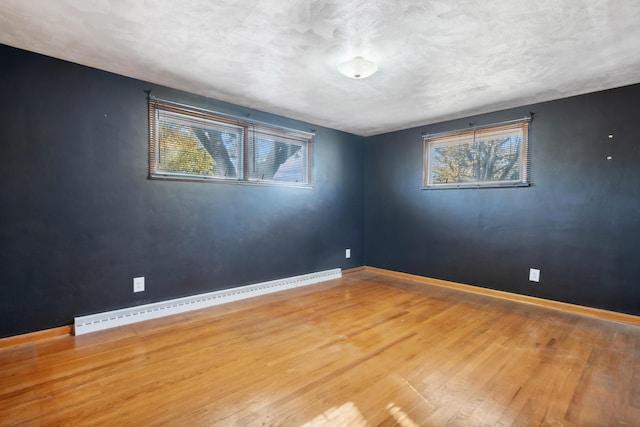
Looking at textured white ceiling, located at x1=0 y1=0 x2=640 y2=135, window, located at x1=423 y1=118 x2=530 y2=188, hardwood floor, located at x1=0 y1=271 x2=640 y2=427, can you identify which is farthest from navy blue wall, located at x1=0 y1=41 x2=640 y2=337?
hardwood floor, located at x1=0 y1=271 x2=640 y2=427

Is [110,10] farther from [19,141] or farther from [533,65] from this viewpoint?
[533,65]

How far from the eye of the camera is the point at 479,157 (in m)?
3.74

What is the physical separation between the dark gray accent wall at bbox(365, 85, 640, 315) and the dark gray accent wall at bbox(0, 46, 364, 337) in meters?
2.49

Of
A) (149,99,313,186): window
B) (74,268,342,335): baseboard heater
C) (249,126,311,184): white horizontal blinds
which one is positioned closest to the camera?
(74,268,342,335): baseboard heater

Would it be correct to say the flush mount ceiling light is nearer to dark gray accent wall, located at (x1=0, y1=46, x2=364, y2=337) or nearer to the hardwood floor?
dark gray accent wall, located at (x1=0, y1=46, x2=364, y2=337)

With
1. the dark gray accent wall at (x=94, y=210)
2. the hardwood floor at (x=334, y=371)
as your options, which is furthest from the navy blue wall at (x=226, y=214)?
the hardwood floor at (x=334, y=371)

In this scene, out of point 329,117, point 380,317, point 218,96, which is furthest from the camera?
point 329,117

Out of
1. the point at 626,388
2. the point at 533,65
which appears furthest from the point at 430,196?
the point at 626,388

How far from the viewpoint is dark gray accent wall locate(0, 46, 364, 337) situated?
2234 millimetres

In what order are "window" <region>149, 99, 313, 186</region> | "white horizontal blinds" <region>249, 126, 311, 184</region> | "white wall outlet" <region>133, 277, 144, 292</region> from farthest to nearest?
1. "white horizontal blinds" <region>249, 126, 311, 184</region>
2. "window" <region>149, 99, 313, 186</region>
3. "white wall outlet" <region>133, 277, 144, 292</region>

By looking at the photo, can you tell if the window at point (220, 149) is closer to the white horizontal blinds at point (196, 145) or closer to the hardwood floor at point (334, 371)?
the white horizontal blinds at point (196, 145)

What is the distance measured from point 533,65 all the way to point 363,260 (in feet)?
11.3

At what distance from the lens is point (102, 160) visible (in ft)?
8.45

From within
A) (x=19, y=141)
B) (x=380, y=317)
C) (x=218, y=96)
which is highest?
(x=218, y=96)
